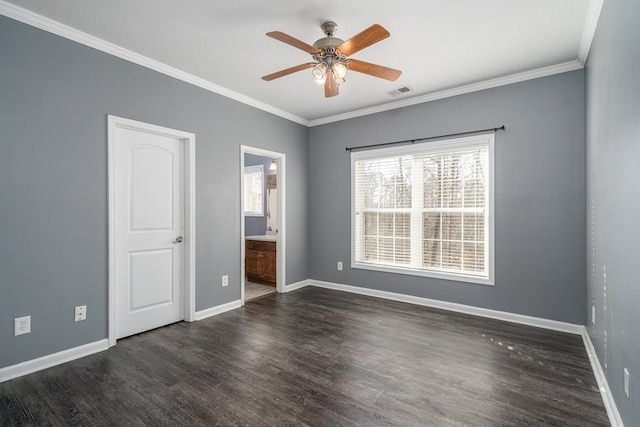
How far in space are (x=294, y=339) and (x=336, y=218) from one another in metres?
2.32

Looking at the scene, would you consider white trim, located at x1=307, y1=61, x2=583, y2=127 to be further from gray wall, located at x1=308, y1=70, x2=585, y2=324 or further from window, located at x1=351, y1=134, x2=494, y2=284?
window, located at x1=351, y1=134, x2=494, y2=284

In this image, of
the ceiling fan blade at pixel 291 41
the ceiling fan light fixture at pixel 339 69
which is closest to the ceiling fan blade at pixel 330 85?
the ceiling fan light fixture at pixel 339 69

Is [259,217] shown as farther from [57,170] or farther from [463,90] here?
[463,90]

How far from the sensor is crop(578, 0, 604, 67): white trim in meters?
2.29

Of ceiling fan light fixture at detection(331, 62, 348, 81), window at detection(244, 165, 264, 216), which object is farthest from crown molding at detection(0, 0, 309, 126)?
window at detection(244, 165, 264, 216)

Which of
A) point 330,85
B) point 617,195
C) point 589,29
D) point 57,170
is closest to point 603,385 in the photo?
point 617,195

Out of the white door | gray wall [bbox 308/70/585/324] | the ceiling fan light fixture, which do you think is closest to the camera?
the ceiling fan light fixture

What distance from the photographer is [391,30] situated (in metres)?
2.64

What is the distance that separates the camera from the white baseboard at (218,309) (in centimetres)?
365

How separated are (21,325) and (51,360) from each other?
38 centimetres

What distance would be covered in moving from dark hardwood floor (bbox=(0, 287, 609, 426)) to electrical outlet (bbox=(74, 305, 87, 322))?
338 mm

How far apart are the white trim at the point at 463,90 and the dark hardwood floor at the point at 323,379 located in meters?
2.71

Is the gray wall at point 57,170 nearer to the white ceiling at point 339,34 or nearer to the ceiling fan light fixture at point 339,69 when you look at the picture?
the white ceiling at point 339,34

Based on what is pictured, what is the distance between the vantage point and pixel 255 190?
6582 mm
